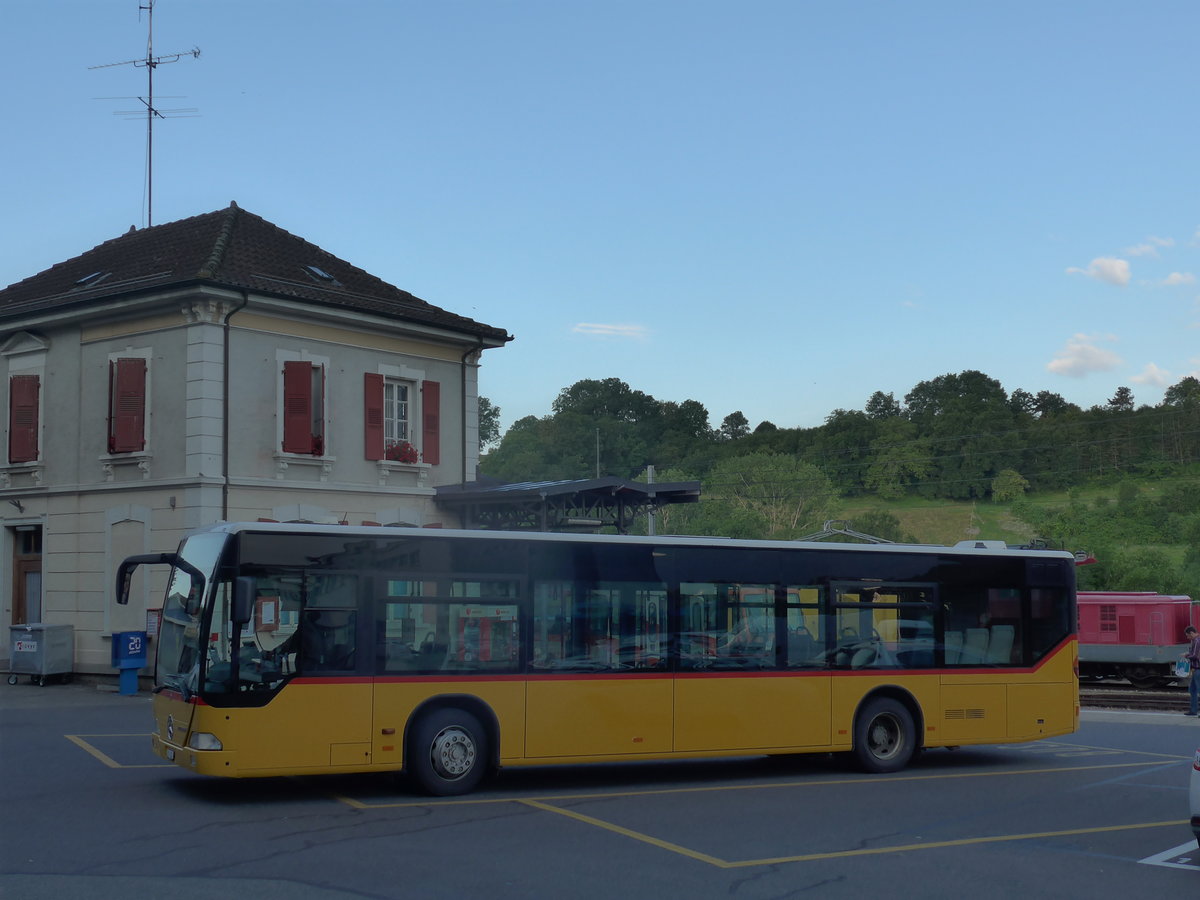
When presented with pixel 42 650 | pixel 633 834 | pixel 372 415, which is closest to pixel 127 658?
pixel 42 650

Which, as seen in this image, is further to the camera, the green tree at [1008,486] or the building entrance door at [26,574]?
the green tree at [1008,486]

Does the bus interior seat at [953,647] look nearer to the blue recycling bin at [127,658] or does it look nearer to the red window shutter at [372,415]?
the red window shutter at [372,415]

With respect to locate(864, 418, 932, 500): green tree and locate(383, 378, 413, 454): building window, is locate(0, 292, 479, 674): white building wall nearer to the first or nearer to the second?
locate(383, 378, 413, 454): building window

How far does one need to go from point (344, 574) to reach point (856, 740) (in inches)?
243

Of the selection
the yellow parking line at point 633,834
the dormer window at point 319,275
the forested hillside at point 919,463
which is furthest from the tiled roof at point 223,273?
the forested hillside at point 919,463

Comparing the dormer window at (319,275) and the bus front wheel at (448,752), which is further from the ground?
the dormer window at (319,275)

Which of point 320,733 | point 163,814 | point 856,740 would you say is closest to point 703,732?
point 856,740

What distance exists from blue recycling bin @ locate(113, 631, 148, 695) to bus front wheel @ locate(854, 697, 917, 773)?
14.9 m

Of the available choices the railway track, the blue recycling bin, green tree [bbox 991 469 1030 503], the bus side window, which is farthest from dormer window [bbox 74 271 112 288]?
green tree [bbox 991 469 1030 503]

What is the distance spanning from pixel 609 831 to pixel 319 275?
2008 centimetres

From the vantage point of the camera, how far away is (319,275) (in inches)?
1126

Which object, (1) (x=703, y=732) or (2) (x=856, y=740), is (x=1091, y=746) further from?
(1) (x=703, y=732)

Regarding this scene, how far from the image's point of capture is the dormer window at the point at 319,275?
2842 centimetres

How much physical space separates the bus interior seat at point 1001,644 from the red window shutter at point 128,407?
55.3 ft
